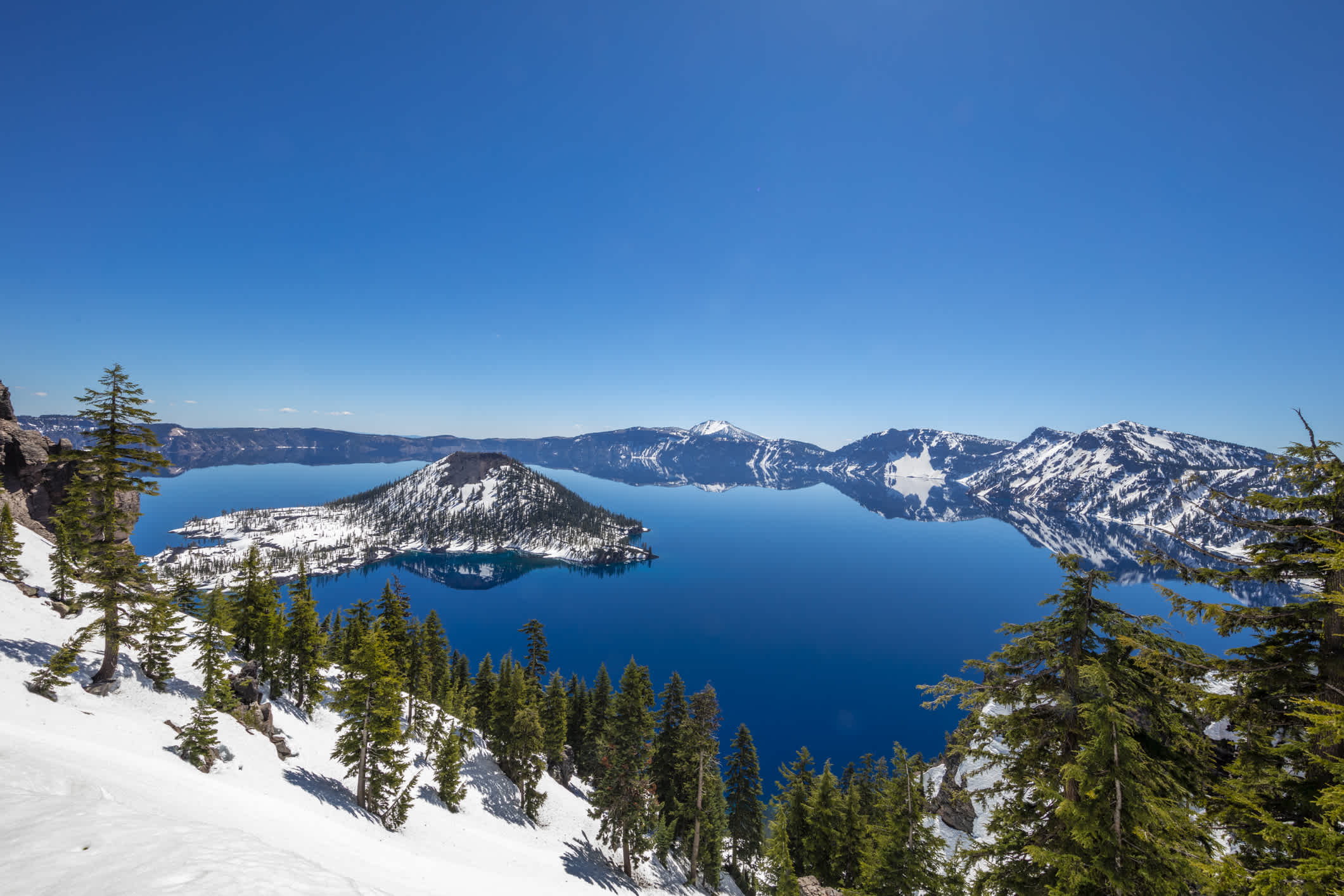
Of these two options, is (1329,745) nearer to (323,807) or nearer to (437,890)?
(437,890)

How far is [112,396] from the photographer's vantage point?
24594 millimetres

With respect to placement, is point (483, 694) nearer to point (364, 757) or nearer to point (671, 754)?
point (671, 754)

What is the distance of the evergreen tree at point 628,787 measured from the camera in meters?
34.5

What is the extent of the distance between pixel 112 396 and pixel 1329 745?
42.6 meters

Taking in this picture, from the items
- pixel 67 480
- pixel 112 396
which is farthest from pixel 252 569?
pixel 67 480

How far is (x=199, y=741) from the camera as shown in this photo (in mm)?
24531

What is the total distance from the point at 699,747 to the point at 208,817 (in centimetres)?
2877

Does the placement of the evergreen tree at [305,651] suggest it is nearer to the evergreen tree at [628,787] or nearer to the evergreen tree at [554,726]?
the evergreen tree at [554,726]

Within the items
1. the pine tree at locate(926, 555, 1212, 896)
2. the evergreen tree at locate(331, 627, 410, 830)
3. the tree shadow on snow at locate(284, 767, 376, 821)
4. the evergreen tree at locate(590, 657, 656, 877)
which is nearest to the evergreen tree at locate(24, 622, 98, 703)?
the tree shadow on snow at locate(284, 767, 376, 821)

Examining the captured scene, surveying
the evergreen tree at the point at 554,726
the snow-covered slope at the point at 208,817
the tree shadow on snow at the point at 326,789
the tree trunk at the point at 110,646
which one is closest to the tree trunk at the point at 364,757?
the tree shadow on snow at the point at 326,789

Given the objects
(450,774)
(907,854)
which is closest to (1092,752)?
(907,854)

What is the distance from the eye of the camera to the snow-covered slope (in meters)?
9.72

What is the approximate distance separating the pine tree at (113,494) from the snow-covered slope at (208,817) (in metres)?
3.38

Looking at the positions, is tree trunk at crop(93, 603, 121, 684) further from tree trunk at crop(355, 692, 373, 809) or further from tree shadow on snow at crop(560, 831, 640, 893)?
tree shadow on snow at crop(560, 831, 640, 893)
